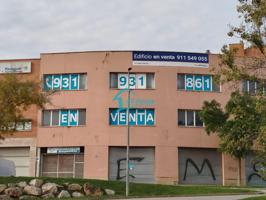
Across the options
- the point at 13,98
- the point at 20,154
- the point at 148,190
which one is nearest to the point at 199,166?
the point at 148,190

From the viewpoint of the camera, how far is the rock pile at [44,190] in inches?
1215

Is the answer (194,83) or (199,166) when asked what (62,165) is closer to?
(199,166)

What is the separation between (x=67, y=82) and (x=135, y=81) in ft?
20.5

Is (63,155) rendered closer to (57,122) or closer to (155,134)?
(57,122)

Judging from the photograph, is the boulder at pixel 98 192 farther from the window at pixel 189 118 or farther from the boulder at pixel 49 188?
the window at pixel 189 118

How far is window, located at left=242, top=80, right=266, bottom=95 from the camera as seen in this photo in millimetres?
17391

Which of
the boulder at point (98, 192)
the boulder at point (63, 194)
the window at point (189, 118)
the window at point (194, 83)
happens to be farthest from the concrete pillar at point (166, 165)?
the boulder at point (63, 194)

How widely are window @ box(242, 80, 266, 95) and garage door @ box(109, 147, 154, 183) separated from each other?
27.4 metres

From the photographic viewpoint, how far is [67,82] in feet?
156

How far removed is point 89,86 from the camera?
4694 centimetres

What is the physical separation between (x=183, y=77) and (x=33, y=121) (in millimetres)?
14283

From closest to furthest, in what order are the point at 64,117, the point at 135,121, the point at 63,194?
1. the point at 63,194
2. the point at 135,121
3. the point at 64,117

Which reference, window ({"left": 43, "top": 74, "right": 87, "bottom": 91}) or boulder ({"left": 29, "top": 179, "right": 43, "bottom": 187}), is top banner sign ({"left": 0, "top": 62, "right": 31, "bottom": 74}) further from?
boulder ({"left": 29, "top": 179, "right": 43, "bottom": 187})

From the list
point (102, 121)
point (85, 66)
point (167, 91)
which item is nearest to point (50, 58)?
point (85, 66)
